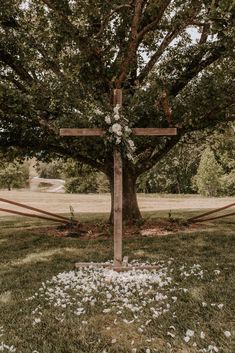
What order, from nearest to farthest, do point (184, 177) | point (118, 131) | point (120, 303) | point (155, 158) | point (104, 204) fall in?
point (120, 303), point (118, 131), point (155, 158), point (104, 204), point (184, 177)

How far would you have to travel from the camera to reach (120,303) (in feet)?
25.2

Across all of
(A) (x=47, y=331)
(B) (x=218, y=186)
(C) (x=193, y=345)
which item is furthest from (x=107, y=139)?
(B) (x=218, y=186)

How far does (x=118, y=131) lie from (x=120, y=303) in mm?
3883

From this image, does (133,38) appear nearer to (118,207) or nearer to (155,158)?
(118,207)

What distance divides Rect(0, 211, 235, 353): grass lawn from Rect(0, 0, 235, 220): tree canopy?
194 inches

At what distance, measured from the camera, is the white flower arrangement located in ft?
32.0

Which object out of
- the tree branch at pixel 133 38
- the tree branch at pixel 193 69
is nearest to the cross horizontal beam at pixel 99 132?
the tree branch at pixel 133 38

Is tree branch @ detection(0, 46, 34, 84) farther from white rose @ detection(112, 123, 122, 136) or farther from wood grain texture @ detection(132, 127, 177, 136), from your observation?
white rose @ detection(112, 123, 122, 136)

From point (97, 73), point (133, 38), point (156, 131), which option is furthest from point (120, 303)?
point (97, 73)

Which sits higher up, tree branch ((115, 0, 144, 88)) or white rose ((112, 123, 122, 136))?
tree branch ((115, 0, 144, 88))

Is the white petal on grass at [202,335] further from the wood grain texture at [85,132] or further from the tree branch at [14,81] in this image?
the tree branch at [14,81]

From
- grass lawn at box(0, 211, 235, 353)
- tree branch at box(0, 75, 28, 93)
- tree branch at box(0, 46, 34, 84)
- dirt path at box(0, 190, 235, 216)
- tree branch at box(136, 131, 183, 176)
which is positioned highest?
tree branch at box(0, 46, 34, 84)

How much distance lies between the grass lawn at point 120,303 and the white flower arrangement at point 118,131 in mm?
2938

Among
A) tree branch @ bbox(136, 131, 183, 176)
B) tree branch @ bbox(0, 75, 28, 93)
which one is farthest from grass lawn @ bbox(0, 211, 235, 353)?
tree branch @ bbox(0, 75, 28, 93)
